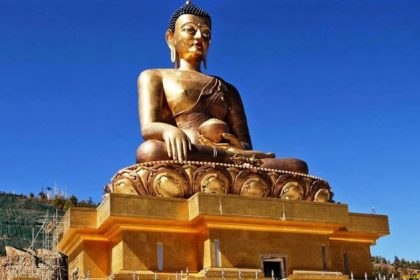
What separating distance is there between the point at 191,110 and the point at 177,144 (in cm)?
170

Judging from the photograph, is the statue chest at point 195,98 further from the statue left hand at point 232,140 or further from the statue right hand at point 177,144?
the statue right hand at point 177,144

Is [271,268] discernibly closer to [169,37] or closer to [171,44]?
[171,44]

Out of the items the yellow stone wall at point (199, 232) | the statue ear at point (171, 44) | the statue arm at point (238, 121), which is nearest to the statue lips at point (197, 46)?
the statue ear at point (171, 44)

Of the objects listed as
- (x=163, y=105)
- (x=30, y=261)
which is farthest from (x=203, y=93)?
(x=30, y=261)

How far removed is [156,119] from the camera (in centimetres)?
1143

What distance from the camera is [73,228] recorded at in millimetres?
9469

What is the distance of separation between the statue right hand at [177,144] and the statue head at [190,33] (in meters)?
2.84

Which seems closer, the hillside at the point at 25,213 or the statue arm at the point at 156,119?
the statue arm at the point at 156,119

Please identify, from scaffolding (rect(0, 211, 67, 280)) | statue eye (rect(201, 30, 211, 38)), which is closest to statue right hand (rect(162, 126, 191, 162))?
statue eye (rect(201, 30, 211, 38))

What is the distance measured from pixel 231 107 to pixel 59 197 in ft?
72.7

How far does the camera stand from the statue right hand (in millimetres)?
10039

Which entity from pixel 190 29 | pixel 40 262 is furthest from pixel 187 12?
pixel 40 262

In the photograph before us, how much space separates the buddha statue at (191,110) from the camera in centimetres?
1028

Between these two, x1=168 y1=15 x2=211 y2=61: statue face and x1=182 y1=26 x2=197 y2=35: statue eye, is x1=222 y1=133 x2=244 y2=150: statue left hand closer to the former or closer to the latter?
x1=168 y1=15 x2=211 y2=61: statue face
